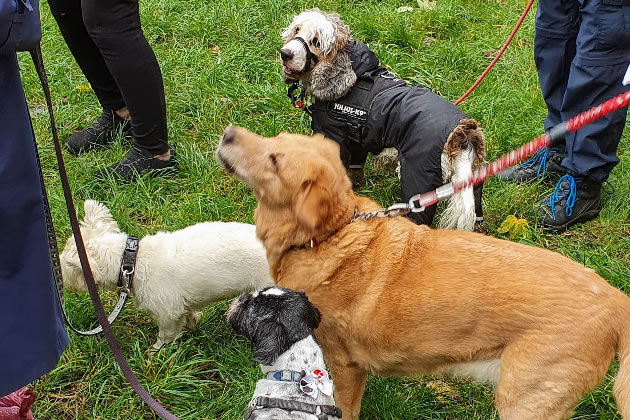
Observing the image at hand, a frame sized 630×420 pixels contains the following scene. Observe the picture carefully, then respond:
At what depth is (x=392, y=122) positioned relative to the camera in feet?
11.2

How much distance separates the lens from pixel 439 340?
7.49ft

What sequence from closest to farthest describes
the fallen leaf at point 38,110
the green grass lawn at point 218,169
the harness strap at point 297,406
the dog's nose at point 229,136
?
the harness strap at point 297,406
the dog's nose at point 229,136
the green grass lawn at point 218,169
the fallen leaf at point 38,110

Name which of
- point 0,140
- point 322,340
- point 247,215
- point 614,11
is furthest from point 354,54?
point 0,140

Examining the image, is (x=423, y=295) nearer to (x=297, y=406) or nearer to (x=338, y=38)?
(x=297, y=406)

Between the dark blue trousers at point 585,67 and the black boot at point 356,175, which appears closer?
the dark blue trousers at point 585,67

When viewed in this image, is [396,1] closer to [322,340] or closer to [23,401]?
[322,340]

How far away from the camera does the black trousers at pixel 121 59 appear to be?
11.3 feet

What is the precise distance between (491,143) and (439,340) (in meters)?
2.42

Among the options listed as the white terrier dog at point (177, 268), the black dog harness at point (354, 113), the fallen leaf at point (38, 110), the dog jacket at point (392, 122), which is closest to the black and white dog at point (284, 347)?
the white terrier dog at point (177, 268)

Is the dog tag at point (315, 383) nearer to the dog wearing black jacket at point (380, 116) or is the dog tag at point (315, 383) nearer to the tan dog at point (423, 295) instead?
the tan dog at point (423, 295)

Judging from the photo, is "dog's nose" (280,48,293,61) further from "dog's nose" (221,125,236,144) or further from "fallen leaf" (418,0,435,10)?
"fallen leaf" (418,0,435,10)

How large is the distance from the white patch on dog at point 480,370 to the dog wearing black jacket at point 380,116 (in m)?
1.04

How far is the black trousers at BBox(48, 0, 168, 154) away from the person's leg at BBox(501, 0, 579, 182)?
243cm

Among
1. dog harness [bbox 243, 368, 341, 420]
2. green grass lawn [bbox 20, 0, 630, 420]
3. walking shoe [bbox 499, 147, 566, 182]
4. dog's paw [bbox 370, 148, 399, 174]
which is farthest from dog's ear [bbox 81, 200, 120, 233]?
walking shoe [bbox 499, 147, 566, 182]
